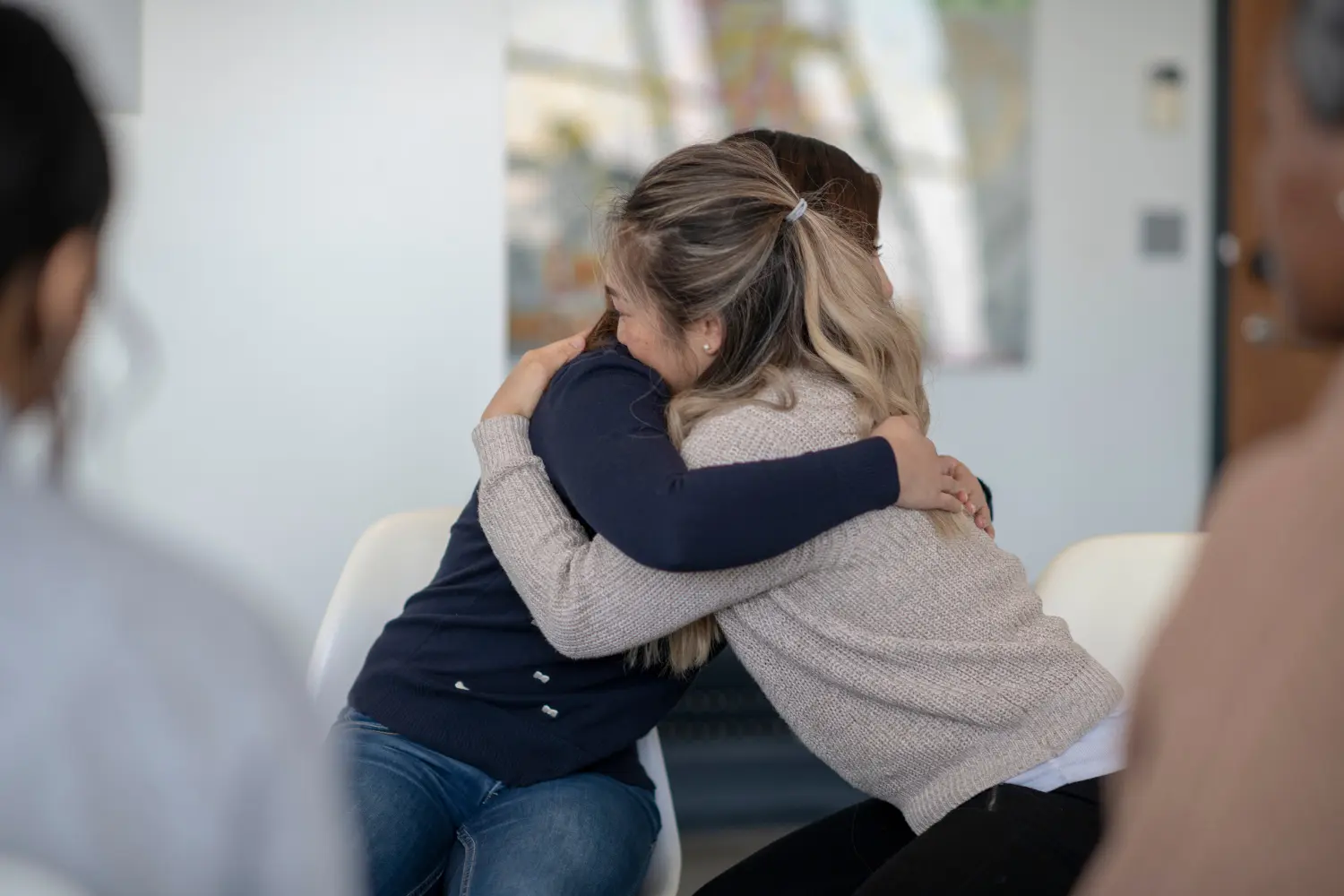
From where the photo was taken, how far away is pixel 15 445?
22.0 inches

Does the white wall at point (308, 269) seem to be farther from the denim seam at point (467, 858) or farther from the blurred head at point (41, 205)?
the blurred head at point (41, 205)

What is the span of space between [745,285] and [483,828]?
61 centimetres

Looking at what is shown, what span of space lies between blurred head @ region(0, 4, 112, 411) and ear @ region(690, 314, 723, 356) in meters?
0.82

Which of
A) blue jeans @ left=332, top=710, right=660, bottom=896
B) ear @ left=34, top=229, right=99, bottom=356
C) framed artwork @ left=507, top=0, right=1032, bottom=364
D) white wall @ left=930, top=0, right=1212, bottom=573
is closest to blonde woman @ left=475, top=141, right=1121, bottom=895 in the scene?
blue jeans @ left=332, top=710, right=660, bottom=896

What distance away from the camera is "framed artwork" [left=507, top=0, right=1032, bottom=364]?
322cm

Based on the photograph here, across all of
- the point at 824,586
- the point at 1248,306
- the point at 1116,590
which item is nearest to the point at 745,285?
the point at 824,586

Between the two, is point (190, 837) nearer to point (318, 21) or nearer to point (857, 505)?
point (857, 505)

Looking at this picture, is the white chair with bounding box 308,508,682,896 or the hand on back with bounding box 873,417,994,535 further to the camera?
the white chair with bounding box 308,508,682,896

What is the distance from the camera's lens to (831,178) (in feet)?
4.90

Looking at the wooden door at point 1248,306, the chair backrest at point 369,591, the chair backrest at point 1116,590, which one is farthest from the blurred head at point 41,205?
the wooden door at point 1248,306

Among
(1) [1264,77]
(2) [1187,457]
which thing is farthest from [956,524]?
(2) [1187,457]

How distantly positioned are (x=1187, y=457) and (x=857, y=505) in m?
2.67

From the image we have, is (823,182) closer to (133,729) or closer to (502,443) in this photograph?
(502,443)

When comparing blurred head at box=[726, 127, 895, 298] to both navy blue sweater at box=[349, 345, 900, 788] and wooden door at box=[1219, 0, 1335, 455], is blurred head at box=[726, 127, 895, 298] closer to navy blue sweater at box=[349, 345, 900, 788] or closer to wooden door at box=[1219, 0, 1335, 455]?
navy blue sweater at box=[349, 345, 900, 788]
